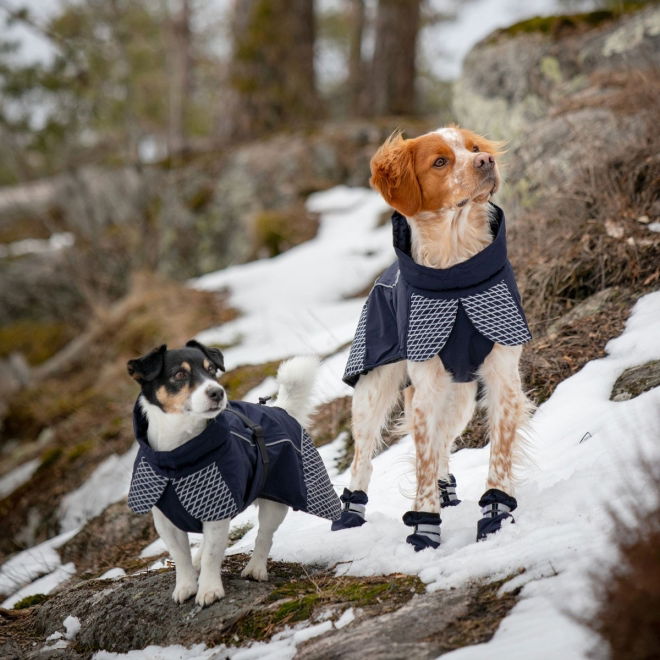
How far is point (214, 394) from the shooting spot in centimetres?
370

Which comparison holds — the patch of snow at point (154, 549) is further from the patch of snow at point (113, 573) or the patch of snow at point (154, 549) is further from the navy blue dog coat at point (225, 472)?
the navy blue dog coat at point (225, 472)

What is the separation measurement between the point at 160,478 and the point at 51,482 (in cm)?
479

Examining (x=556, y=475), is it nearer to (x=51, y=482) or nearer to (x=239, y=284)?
(x=51, y=482)

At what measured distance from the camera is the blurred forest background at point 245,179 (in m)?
6.15

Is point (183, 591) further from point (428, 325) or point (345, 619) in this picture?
point (428, 325)

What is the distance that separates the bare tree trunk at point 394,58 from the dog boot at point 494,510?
12653 mm

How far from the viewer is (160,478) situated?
379 cm

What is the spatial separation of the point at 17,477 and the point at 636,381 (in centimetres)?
658

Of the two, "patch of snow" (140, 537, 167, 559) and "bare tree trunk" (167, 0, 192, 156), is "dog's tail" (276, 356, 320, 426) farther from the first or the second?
"bare tree trunk" (167, 0, 192, 156)

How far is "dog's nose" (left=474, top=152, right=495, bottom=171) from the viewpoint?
3.90 meters

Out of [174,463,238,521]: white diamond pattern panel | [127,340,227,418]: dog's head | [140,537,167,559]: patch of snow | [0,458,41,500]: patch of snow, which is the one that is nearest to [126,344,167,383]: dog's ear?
[127,340,227,418]: dog's head

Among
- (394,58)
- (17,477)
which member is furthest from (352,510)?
(394,58)

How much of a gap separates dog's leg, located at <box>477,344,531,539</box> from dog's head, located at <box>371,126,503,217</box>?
2.54 feet

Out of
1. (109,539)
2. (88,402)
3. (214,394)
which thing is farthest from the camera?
(88,402)
